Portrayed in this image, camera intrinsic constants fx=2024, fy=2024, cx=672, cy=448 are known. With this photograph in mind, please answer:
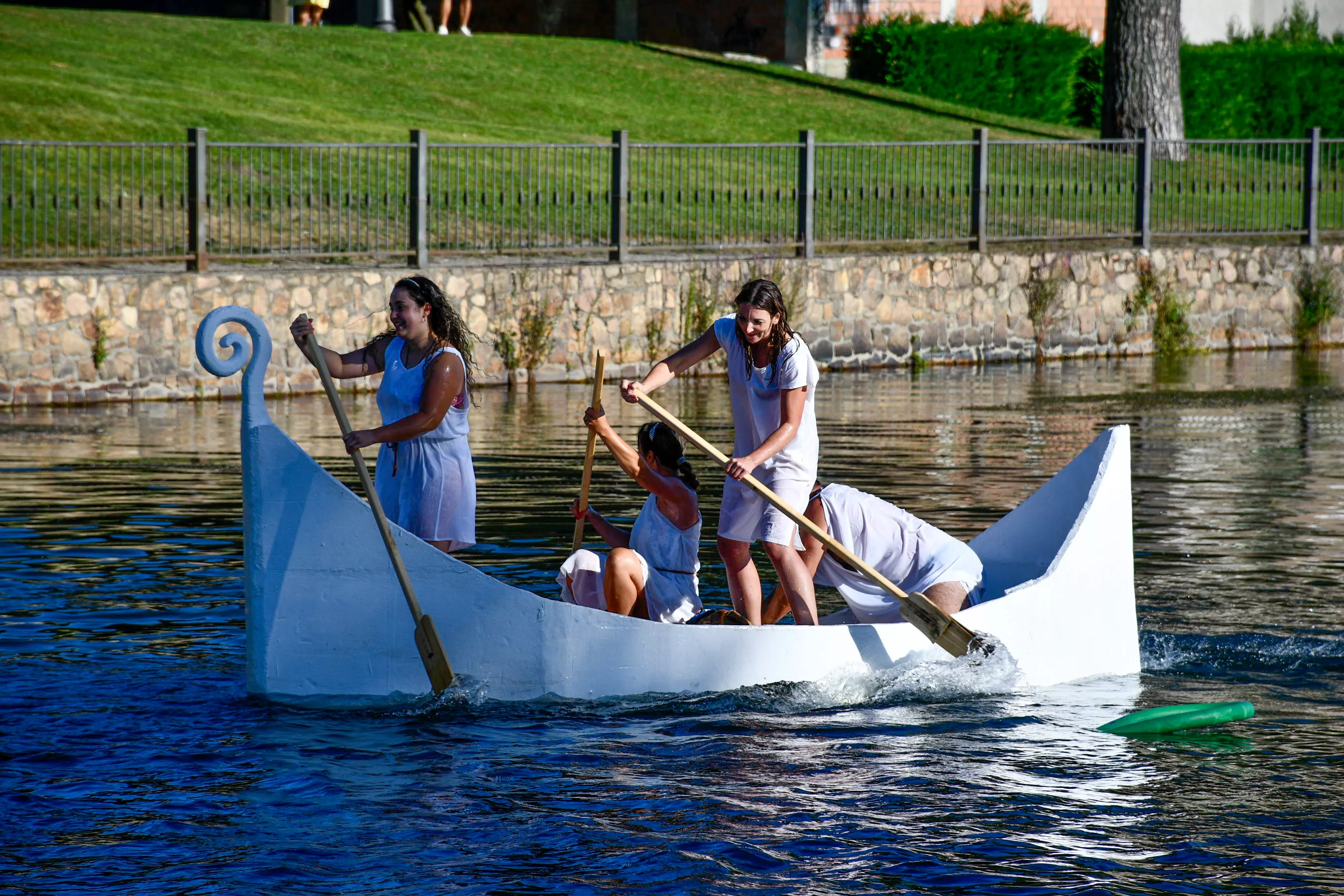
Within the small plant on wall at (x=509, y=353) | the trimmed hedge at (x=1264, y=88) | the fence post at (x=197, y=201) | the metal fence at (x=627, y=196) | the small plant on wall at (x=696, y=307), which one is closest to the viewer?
the fence post at (x=197, y=201)

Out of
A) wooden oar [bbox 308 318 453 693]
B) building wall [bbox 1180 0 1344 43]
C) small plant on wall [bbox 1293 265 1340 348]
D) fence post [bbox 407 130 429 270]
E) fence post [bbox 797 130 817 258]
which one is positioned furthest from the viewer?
building wall [bbox 1180 0 1344 43]

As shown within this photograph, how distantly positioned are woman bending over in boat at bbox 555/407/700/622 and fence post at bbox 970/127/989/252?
13.5m

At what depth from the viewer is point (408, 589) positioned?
24.1ft

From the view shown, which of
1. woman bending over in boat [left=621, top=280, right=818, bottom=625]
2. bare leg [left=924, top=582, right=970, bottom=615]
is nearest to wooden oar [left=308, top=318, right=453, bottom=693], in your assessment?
woman bending over in boat [left=621, top=280, right=818, bottom=625]

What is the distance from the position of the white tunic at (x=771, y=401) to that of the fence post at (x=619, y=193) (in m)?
11.0

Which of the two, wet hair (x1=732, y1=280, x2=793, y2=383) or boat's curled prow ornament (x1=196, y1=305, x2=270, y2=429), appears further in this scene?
wet hair (x1=732, y1=280, x2=793, y2=383)

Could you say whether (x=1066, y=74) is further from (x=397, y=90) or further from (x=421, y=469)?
(x=421, y=469)

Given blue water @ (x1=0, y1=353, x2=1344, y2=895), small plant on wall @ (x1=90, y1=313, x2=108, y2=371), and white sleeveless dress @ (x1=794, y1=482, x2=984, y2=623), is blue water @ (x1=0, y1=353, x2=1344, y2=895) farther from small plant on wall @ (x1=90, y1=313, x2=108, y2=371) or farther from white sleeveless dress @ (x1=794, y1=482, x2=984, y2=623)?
small plant on wall @ (x1=90, y1=313, x2=108, y2=371)

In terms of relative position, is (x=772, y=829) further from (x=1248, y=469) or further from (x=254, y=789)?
(x=1248, y=469)

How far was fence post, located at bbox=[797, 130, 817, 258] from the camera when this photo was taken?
19984mm

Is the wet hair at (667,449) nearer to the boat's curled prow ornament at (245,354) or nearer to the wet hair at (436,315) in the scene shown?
the wet hair at (436,315)

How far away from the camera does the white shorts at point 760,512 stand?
789 centimetres

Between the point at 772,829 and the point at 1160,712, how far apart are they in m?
1.91

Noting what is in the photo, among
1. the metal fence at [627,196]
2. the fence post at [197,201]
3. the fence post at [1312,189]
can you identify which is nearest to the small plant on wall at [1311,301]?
the fence post at [1312,189]
